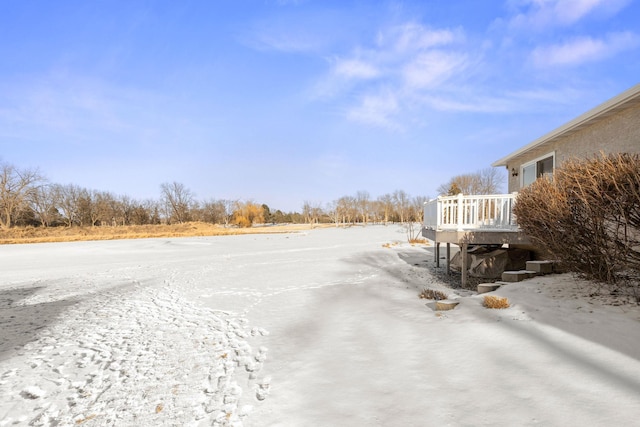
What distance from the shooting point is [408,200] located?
72.3 metres

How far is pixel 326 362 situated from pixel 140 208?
2593 inches

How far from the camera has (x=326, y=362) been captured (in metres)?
3.48

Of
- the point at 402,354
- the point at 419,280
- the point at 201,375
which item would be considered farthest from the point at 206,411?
the point at 419,280

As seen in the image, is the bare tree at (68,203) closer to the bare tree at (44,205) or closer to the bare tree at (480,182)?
the bare tree at (44,205)

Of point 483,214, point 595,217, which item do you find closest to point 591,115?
point 483,214

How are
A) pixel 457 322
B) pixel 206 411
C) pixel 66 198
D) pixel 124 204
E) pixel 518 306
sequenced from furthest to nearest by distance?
pixel 124 204 → pixel 66 198 → pixel 518 306 → pixel 457 322 → pixel 206 411

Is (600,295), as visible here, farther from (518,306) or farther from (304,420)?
(304,420)

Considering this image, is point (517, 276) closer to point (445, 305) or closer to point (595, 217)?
point (595, 217)

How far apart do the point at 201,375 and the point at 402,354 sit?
225 centimetres

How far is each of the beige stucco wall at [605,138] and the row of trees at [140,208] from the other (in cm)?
2878

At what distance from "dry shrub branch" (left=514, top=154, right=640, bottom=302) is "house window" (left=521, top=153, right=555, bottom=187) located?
4.71 meters

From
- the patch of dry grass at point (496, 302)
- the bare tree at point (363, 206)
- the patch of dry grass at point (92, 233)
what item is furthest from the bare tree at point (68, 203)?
the patch of dry grass at point (496, 302)

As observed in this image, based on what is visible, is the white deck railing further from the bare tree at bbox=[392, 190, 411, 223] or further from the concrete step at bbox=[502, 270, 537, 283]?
the bare tree at bbox=[392, 190, 411, 223]

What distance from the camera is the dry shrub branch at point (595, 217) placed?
3.96m
